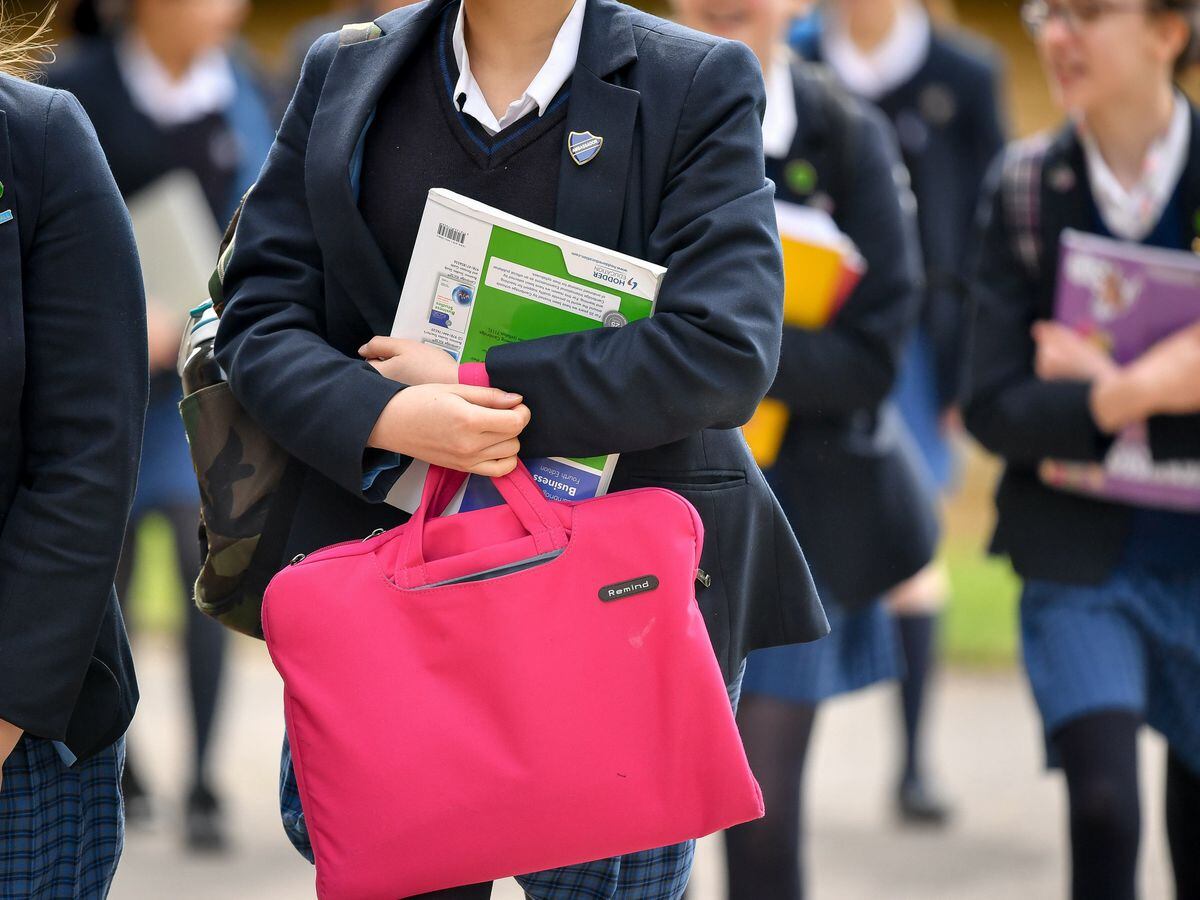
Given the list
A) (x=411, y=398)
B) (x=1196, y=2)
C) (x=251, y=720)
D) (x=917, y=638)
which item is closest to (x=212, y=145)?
(x=251, y=720)

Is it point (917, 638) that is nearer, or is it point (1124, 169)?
point (1124, 169)

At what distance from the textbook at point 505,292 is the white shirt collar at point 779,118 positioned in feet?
4.03

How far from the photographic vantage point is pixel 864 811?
5.00 m

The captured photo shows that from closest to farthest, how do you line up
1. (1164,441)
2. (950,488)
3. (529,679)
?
1. (529,679)
2. (1164,441)
3. (950,488)

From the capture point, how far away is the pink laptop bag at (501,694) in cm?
209

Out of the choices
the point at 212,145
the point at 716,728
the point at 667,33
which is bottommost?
the point at 212,145

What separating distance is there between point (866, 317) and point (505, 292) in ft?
4.34

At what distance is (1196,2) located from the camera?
340 centimetres

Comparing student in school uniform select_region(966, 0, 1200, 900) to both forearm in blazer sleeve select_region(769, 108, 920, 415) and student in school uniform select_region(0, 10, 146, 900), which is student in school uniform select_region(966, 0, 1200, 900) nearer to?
forearm in blazer sleeve select_region(769, 108, 920, 415)

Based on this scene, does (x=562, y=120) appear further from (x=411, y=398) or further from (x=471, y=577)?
(x=471, y=577)

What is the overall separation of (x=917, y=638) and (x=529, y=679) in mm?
3150

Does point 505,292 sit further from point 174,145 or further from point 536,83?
point 174,145

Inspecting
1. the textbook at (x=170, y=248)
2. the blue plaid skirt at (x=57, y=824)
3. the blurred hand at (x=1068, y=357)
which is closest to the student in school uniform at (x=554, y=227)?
the blue plaid skirt at (x=57, y=824)

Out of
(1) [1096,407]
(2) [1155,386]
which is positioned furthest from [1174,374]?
(1) [1096,407]
